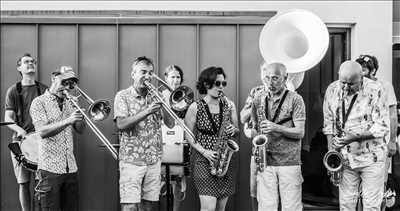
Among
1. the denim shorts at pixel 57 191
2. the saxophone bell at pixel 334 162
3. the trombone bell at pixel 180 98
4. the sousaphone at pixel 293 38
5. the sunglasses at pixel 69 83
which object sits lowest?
the denim shorts at pixel 57 191

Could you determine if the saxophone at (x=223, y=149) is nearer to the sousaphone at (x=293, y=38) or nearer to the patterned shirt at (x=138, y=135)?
the patterned shirt at (x=138, y=135)

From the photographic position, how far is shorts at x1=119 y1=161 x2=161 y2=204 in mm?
6305

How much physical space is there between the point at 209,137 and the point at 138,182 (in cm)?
81

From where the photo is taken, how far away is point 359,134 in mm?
6434

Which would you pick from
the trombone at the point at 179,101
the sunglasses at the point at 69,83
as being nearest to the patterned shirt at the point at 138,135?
the trombone at the point at 179,101

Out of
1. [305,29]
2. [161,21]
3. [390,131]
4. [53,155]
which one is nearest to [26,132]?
[53,155]

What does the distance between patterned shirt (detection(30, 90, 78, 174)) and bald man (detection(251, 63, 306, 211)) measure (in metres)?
1.80

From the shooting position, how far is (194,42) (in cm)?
844

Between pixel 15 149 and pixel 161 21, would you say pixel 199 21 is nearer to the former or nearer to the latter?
pixel 161 21

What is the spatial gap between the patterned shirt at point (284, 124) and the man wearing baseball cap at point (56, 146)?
1685 mm

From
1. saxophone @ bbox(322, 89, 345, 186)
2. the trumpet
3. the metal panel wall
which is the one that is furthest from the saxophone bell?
the metal panel wall

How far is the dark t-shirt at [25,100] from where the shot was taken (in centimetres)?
756

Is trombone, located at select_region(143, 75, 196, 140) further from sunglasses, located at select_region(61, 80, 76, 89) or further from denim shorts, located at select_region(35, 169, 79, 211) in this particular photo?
denim shorts, located at select_region(35, 169, 79, 211)

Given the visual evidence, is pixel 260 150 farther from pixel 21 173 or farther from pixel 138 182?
pixel 21 173
